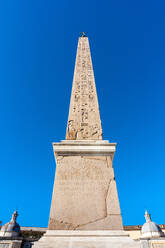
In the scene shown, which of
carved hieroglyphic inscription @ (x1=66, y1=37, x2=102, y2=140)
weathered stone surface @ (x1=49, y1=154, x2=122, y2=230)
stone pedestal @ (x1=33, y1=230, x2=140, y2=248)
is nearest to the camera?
stone pedestal @ (x1=33, y1=230, x2=140, y2=248)

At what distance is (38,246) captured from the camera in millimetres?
2434

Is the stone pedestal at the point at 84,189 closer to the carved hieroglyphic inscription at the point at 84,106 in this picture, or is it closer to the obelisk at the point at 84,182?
the obelisk at the point at 84,182

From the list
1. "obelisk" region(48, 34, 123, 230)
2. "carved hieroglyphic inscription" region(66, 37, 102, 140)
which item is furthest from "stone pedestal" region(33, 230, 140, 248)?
"carved hieroglyphic inscription" region(66, 37, 102, 140)

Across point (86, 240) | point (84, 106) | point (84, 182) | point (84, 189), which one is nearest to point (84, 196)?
point (84, 189)

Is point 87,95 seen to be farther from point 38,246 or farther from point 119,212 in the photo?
point 38,246

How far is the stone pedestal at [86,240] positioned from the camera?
8.02 ft

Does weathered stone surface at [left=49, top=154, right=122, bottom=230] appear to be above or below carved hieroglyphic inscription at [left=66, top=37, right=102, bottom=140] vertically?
below

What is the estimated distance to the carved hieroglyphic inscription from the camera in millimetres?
4188

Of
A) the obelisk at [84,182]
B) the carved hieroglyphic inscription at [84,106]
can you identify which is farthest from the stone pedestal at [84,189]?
the carved hieroglyphic inscription at [84,106]

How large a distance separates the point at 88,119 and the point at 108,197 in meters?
1.99

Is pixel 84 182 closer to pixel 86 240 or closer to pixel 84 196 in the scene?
pixel 84 196

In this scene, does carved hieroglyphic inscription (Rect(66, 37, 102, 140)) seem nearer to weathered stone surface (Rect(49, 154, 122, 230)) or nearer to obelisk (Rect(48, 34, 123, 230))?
obelisk (Rect(48, 34, 123, 230))

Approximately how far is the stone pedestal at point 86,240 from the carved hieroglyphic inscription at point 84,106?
6.12 ft

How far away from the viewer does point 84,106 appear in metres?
4.88
